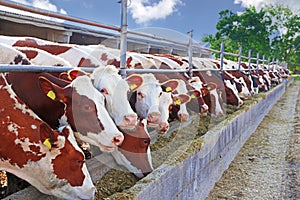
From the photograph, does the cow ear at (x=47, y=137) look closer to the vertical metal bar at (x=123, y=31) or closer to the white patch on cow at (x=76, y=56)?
the vertical metal bar at (x=123, y=31)

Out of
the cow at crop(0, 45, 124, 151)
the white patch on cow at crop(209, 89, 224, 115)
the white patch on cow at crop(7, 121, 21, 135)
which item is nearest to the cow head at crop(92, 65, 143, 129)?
the cow at crop(0, 45, 124, 151)

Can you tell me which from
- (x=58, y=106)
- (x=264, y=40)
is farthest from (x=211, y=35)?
(x=58, y=106)

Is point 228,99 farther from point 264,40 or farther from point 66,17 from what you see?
point 264,40

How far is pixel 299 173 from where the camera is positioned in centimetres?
435

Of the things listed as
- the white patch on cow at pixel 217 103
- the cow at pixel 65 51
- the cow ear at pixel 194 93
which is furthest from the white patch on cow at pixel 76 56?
the white patch on cow at pixel 217 103

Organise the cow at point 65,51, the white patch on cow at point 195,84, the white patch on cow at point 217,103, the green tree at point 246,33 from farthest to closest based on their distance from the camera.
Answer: the green tree at point 246,33, the white patch on cow at point 217,103, the white patch on cow at point 195,84, the cow at point 65,51

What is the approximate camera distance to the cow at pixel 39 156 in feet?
6.83

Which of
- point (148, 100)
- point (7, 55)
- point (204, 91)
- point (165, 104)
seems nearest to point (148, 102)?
point (148, 100)

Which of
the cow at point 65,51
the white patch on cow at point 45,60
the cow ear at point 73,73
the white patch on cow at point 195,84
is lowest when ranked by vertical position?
the white patch on cow at point 195,84

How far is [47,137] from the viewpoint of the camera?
6.84 feet

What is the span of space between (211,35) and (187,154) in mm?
31408

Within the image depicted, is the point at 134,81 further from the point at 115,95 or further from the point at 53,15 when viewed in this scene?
the point at 53,15

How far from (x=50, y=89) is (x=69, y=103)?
0.20m

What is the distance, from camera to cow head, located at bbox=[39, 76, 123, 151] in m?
2.57
